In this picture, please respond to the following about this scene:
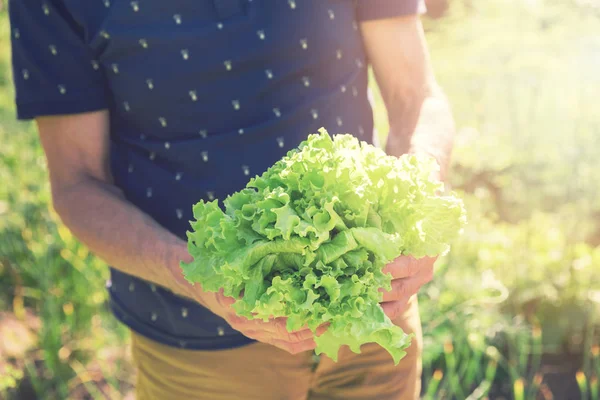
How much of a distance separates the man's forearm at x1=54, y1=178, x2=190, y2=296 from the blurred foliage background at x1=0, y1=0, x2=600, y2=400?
1.52 metres

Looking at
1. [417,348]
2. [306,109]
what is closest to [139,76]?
[306,109]

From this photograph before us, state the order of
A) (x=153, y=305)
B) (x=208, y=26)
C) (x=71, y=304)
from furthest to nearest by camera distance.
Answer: (x=71, y=304), (x=153, y=305), (x=208, y=26)

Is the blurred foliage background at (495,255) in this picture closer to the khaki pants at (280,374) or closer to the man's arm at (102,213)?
the khaki pants at (280,374)

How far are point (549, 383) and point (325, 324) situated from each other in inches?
90.1

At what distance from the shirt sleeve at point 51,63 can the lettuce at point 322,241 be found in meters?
0.64

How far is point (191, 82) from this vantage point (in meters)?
1.82

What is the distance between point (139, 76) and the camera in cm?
182

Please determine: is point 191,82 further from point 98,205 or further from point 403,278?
point 403,278

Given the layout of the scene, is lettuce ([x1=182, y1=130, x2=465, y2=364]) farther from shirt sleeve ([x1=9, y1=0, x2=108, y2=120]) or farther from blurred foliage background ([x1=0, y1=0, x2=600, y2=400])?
blurred foliage background ([x1=0, y1=0, x2=600, y2=400])

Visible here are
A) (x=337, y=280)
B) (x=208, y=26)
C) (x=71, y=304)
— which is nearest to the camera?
(x=337, y=280)

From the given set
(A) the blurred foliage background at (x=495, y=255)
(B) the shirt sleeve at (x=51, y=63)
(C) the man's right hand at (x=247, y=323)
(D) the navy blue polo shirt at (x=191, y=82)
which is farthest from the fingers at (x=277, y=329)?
(A) the blurred foliage background at (x=495, y=255)

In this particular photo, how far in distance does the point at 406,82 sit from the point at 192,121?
0.68 metres

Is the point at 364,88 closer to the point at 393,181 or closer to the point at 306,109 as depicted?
the point at 306,109

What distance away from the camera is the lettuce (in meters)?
1.35
